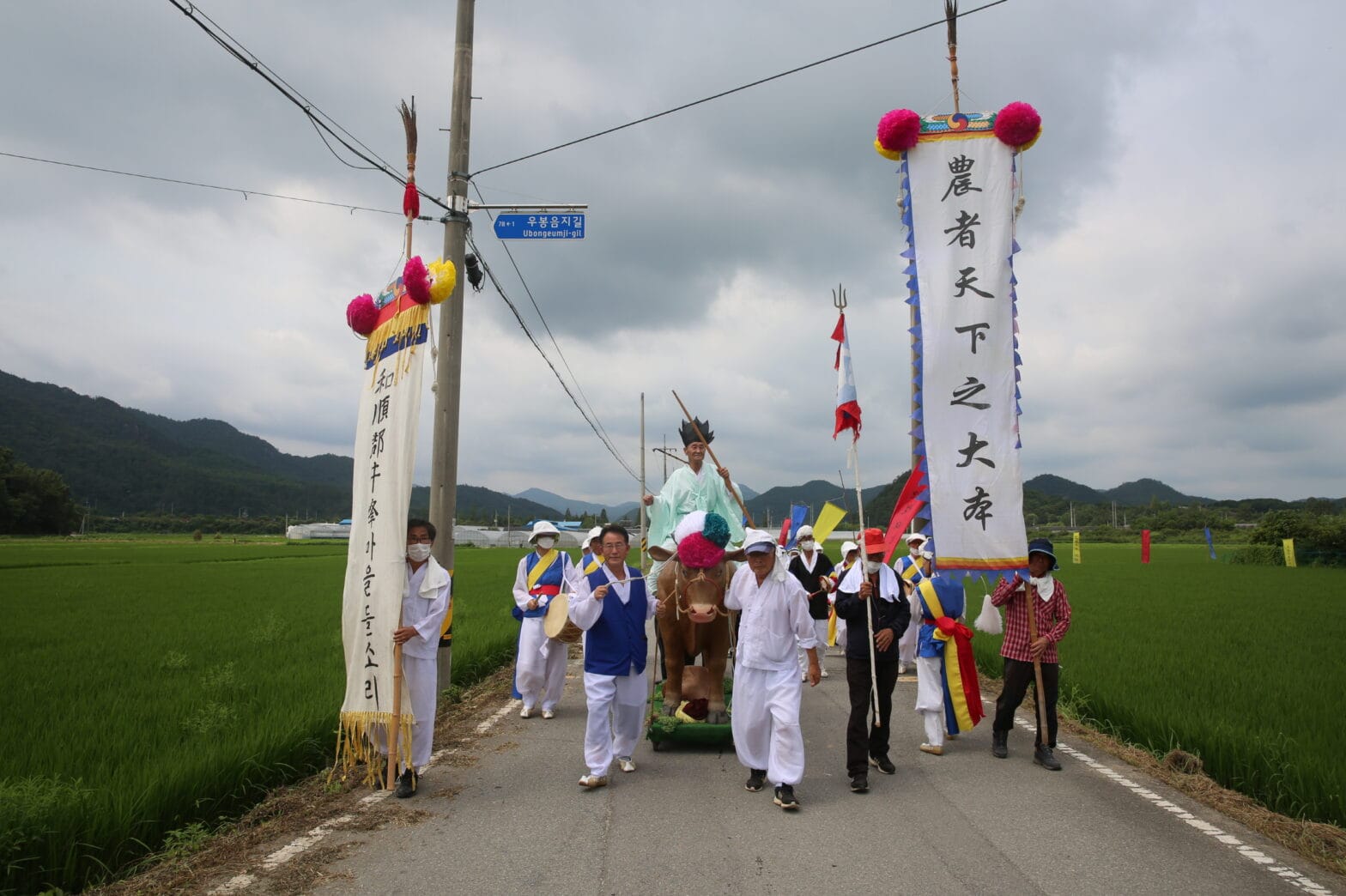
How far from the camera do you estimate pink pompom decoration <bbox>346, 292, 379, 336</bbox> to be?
20.3 ft

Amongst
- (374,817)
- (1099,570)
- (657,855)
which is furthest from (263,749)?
(1099,570)

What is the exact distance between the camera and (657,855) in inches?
161

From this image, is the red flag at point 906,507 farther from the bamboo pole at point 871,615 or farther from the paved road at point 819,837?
the paved road at point 819,837

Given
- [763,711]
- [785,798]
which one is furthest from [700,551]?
[785,798]

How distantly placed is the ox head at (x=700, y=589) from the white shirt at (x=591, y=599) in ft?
1.64

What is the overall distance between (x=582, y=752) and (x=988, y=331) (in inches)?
181

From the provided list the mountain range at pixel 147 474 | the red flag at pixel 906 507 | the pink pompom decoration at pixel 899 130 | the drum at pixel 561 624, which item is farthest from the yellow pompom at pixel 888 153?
the mountain range at pixel 147 474

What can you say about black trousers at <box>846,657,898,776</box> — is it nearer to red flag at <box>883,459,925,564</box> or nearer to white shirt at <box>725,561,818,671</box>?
white shirt at <box>725,561,818,671</box>

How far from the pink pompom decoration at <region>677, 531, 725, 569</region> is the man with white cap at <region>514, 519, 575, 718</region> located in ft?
6.56

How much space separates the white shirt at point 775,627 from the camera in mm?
5297

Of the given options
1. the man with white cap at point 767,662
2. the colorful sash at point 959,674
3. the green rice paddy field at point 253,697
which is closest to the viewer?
the green rice paddy field at point 253,697

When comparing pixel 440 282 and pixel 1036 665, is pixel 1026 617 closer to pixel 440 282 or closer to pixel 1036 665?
pixel 1036 665

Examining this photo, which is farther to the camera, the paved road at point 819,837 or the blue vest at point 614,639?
the blue vest at point 614,639

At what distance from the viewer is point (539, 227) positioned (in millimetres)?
8336
